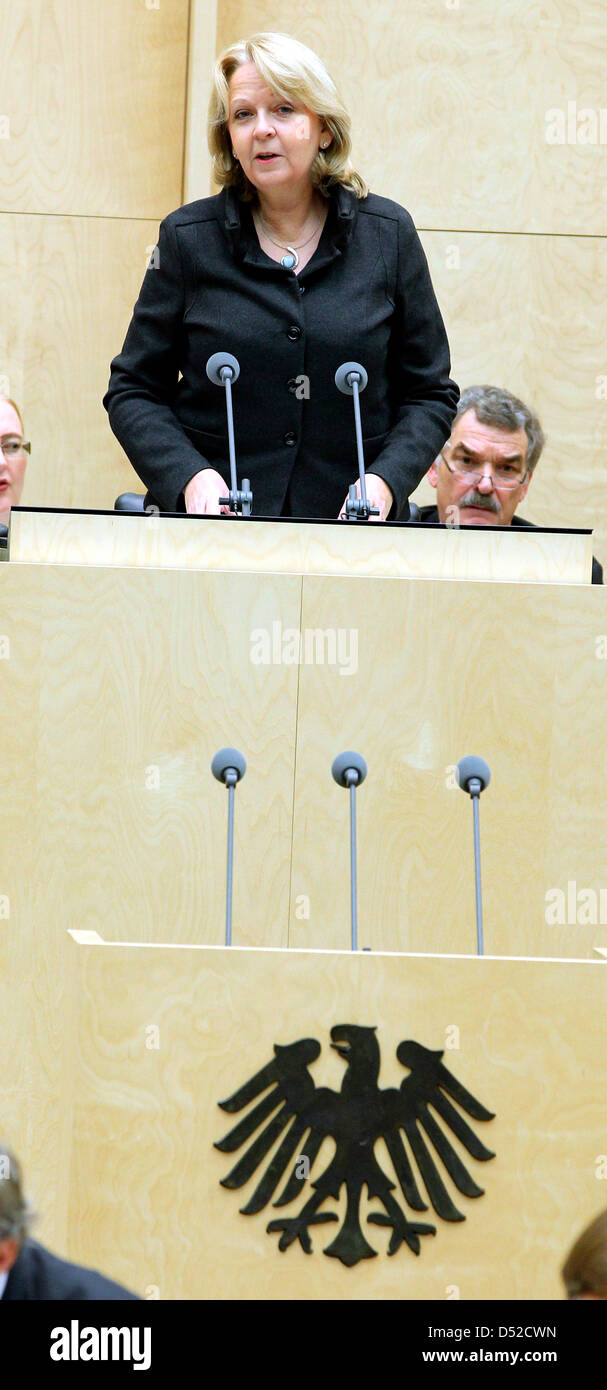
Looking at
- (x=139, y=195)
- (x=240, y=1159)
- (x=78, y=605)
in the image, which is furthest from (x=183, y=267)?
(x=139, y=195)

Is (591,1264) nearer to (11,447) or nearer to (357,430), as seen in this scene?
(357,430)

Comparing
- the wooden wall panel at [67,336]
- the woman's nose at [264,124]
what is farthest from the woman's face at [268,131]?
the wooden wall panel at [67,336]

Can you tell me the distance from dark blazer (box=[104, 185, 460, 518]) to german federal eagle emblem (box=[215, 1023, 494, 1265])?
1.15 meters

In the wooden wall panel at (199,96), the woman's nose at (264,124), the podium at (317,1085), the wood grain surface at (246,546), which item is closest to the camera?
the podium at (317,1085)

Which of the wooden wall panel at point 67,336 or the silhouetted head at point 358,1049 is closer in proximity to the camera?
the silhouetted head at point 358,1049

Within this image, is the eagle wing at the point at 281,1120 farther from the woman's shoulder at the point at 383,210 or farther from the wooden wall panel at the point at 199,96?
the wooden wall panel at the point at 199,96

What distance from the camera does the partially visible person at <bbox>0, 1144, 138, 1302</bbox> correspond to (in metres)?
1.38

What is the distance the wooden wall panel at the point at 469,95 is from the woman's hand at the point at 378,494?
7.15ft

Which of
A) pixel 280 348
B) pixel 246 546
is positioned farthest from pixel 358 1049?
pixel 280 348

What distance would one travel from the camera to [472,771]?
236 centimetres

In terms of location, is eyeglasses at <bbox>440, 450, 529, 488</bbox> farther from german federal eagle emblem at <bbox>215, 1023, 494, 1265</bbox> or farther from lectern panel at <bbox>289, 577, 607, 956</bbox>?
german federal eagle emblem at <bbox>215, 1023, 494, 1265</bbox>

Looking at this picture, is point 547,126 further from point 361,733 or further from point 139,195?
point 361,733

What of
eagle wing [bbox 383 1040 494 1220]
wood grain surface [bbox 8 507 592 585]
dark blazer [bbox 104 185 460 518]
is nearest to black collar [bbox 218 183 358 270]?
dark blazer [bbox 104 185 460 518]

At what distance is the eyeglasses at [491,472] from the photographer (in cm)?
370
